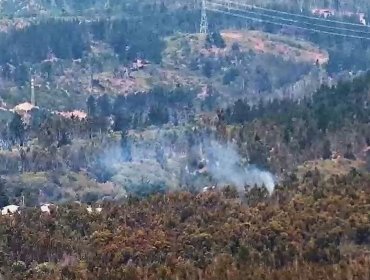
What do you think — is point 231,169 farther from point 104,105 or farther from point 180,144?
point 104,105

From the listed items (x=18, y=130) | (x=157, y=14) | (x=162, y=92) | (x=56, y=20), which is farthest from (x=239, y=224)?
(x=157, y=14)

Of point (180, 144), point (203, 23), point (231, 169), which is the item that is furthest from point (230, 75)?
point (231, 169)

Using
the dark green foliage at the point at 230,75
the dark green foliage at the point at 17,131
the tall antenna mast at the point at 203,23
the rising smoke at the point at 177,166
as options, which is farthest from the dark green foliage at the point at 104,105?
the tall antenna mast at the point at 203,23

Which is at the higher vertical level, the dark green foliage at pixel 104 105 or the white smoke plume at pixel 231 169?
the white smoke plume at pixel 231 169

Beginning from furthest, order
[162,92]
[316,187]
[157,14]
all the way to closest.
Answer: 1. [157,14]
2. [162,92]
3. [316,187]

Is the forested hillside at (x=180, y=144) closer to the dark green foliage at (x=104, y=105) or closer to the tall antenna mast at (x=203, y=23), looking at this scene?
the dark green foliage at (x=104, y=105)

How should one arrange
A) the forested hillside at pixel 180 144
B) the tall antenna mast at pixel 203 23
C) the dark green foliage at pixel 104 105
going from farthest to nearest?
the tall antenna mast at pixel 203 23
the dark green foliage at pixel 104 105
the forested hillside at pixel 180 144

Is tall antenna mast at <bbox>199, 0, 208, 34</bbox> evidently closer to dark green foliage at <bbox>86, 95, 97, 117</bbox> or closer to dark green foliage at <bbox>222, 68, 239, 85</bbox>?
dark green foliage at <bbox>222, 68, 239, 85</bbox>

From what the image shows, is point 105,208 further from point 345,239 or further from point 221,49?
point 221,49

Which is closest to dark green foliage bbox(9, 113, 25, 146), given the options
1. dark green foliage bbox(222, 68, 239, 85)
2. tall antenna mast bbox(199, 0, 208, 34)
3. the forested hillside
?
the forested hillside

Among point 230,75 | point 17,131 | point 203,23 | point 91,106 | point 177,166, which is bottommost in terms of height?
point 91,106

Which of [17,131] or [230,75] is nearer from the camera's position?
[17,131]
